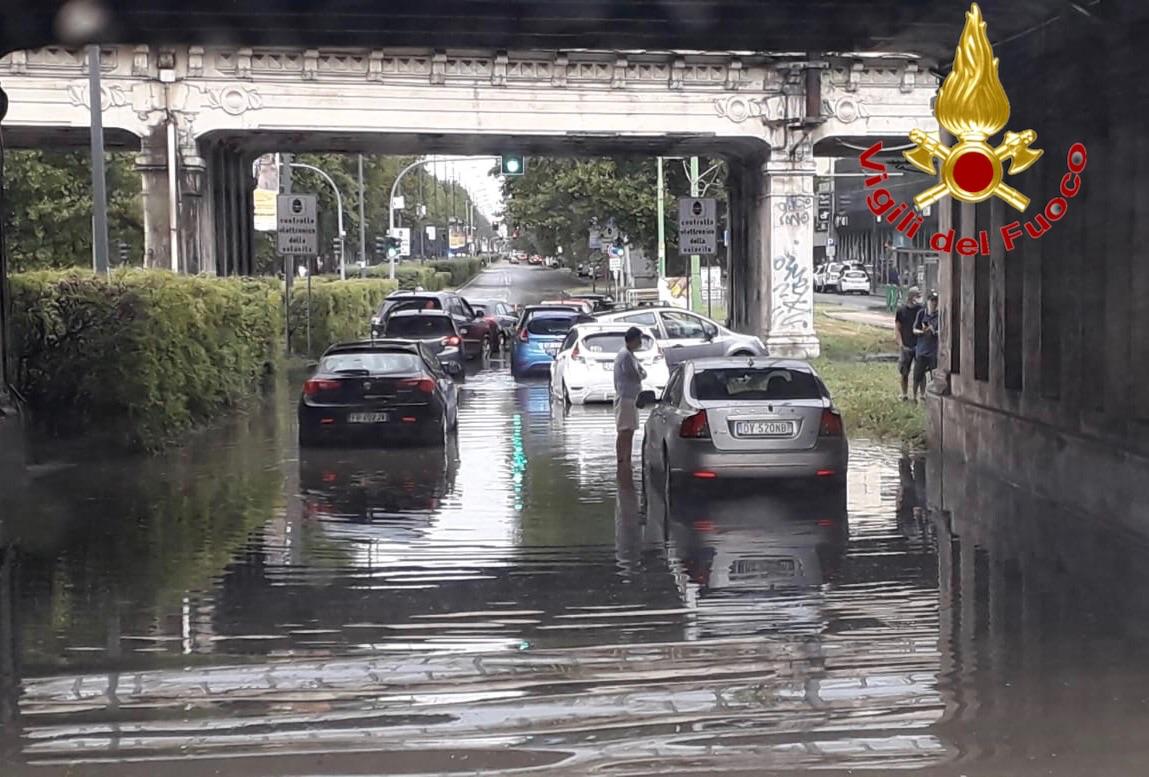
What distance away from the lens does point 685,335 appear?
3056 centimetres

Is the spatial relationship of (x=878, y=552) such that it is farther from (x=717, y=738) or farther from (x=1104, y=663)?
(x=717, y=738)

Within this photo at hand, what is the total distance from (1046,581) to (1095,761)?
4.26m

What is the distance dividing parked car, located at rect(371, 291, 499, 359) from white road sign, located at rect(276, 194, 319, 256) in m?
2.52

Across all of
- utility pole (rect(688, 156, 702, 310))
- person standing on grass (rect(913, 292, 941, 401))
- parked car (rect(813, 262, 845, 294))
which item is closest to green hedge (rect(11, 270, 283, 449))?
person standing on grass (rect(913, 292, 941, 401))

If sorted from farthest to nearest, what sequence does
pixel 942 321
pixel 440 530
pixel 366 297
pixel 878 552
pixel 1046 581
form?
pixel 366 297 < pixel 942 321 < pixel 440 530 < pixel 878 552 < pixel 1046 581

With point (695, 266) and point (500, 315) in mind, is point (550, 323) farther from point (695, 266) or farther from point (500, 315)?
point (695, 266)

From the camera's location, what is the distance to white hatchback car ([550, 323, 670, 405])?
25.9 meters

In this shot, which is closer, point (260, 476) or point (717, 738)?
point (717, 738)

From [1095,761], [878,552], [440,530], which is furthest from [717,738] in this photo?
[440,530]

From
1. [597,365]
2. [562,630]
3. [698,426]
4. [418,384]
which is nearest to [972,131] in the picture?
[698,426]

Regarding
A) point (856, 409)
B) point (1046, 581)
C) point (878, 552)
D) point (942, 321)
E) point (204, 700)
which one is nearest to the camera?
point (204, 700)

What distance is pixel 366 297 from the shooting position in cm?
4312

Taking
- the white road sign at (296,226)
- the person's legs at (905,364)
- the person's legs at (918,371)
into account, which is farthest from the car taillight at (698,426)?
the white road sign at (296,226)

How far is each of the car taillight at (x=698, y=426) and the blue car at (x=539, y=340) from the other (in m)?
18.6
